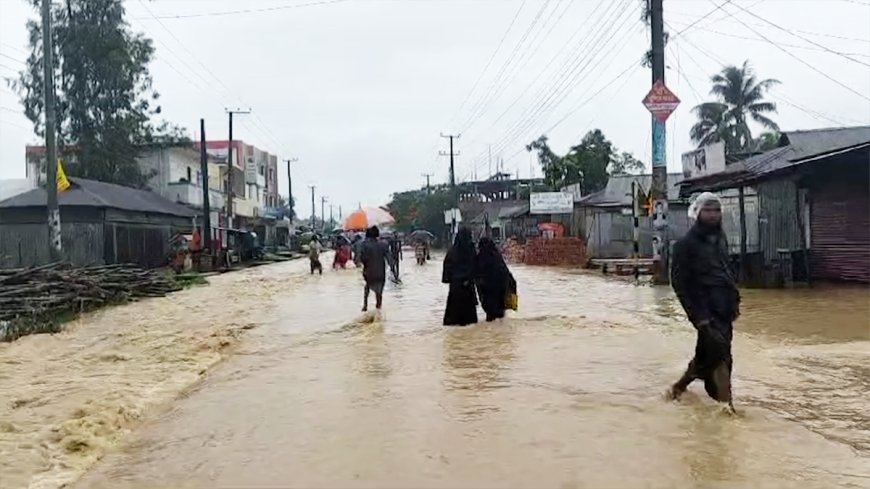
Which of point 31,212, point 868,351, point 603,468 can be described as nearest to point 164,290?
point 31,212

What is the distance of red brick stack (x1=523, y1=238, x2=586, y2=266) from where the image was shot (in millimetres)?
35375

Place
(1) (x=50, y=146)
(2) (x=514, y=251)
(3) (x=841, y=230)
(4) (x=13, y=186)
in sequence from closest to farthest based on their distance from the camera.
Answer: (3) (x=841, y=230)
(1) (x=50, y=146)
(2) (x=514, y=251)
(4) (x=13, y=186)

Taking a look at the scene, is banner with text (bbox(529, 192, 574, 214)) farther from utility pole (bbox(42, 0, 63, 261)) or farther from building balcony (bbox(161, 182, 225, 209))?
utility pole (bbox(42, 0, 63, 261))

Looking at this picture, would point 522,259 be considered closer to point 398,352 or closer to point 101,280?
point 101,280

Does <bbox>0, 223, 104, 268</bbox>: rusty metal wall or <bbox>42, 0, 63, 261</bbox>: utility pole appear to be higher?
<bbox>42, 0, 63, 261</bbox>: utility pole

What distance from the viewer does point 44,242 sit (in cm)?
2877

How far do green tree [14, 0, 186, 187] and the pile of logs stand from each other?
2407 centimetres

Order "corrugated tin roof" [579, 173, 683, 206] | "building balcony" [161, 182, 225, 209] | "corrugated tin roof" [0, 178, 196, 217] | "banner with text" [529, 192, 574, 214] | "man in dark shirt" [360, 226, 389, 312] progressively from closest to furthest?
"man in dark shirt" [360, 226, 389, 312]
"corrugated tin roof" [0, 178, 196, 217]
"corrugated tin roof" [579, 173, 683, 206]
"banner with text" [529, 192, 574, 214]
"building balcony" [161, 182, 225, 209]

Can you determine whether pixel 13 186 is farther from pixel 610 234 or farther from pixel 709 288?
pixel 709 288

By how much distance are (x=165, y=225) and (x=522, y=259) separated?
16250mm

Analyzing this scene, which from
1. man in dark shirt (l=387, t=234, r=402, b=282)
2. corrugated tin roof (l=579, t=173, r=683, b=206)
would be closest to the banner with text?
corrugated tin roof (l=579, t=173, r=683, b=206)

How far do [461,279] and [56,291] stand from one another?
871 centimetres

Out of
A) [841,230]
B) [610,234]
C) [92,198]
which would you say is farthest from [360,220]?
[841,230]

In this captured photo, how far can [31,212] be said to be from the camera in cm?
2997
